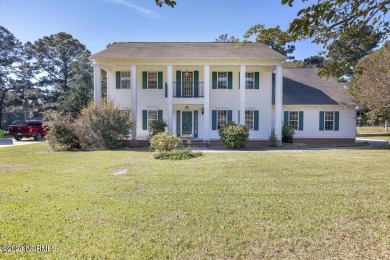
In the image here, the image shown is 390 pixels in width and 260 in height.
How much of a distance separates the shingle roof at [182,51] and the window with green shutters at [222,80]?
1.54 metres

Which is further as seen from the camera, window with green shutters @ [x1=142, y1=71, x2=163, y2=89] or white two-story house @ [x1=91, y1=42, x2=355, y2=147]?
window with green shutters @ [x1=142, y1=71, x2=163, y2=89]

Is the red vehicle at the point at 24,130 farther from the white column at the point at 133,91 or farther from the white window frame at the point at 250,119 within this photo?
the white window frame at the point at 250,119

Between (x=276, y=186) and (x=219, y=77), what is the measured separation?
14.0 meters

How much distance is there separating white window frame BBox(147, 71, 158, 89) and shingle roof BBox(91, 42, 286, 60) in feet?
4.99

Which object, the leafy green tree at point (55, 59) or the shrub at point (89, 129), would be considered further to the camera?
the leafy green tree at point (55, 59)

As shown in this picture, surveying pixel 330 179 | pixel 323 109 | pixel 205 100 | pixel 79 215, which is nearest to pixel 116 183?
pixel 79 215

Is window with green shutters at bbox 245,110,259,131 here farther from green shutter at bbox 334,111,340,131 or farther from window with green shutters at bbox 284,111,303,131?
green shutter at bbox 334,111,340,131

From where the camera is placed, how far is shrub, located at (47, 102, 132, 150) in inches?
621

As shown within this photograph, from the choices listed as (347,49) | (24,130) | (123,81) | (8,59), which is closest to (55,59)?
(8,59)

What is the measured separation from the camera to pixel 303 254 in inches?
138

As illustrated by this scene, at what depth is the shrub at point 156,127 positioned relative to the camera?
17872mm

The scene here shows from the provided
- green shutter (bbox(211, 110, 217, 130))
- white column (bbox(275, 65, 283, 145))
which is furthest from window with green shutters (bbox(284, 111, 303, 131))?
green shutter (bbox(211, 110, 217, 130))

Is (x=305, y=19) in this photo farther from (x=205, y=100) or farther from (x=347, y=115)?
(x=347, y=115)

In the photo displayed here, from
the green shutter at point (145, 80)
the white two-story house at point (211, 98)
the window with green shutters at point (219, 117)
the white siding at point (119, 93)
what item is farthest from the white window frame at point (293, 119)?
the white siding at point (119, 93)
